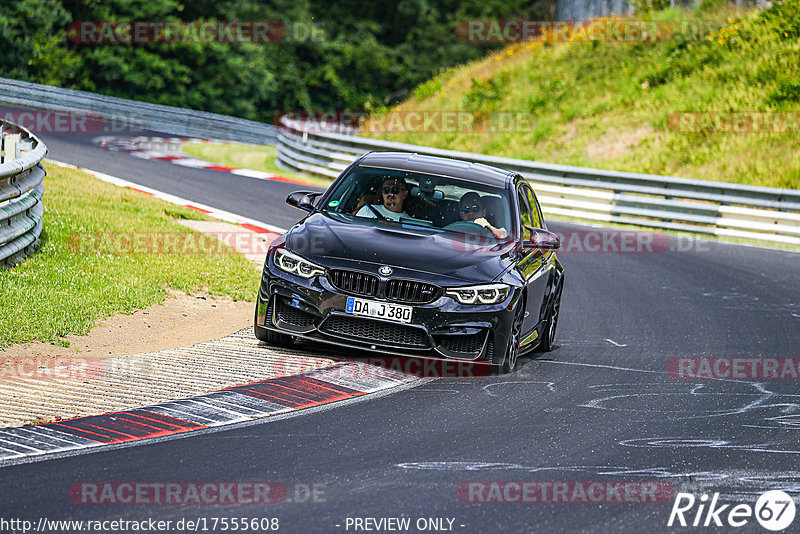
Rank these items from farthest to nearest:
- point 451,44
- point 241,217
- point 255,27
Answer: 1. point 451,44
2. point 255,27
3. point 241,217

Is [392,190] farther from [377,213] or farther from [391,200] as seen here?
[377,213]

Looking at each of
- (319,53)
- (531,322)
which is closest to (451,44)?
(319,53)

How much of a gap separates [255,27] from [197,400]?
159ft

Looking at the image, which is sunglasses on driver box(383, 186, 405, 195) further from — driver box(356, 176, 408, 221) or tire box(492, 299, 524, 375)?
tire box(492, 299, 524, 375)

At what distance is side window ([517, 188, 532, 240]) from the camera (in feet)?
32.9

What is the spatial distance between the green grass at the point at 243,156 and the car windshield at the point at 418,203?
15.6m

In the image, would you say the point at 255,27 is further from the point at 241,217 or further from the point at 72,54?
the point at 241,217

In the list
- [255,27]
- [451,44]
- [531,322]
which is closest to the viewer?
[531,322]

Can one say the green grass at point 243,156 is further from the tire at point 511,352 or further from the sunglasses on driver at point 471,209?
the tire at point 511,352

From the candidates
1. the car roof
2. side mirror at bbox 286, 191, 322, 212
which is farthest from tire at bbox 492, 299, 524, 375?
side mirror at bbox 286, 191, 322, 212

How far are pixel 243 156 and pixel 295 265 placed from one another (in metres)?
24.3

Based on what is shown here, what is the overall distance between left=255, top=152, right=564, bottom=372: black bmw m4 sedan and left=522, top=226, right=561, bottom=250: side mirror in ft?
0.06

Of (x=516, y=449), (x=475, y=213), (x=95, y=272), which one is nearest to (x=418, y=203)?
(x=475, y=213)

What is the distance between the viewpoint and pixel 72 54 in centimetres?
4541
